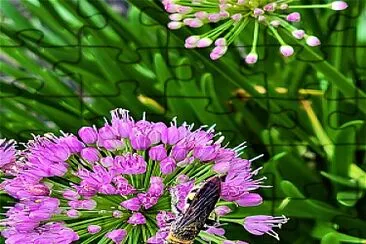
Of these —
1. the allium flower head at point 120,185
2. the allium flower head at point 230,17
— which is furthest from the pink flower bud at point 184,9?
the allium flower head at point 120,185

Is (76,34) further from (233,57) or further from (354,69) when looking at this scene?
(354,69)

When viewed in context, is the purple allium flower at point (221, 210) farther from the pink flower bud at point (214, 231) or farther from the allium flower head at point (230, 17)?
the allium flower head at point (230, 17)

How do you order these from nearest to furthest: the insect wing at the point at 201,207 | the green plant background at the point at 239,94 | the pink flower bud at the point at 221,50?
the insect wing at the point at 201,207, the pink flower bud at the point at 221,50, the green plant background at the point at 239,94

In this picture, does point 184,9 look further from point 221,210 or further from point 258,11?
point 221,210

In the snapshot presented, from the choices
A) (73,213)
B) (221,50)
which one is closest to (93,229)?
(73,213)

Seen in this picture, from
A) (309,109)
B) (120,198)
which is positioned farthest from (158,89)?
(120,198)

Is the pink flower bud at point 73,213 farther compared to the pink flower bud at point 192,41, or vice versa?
the pink flower bud at point 192,41
